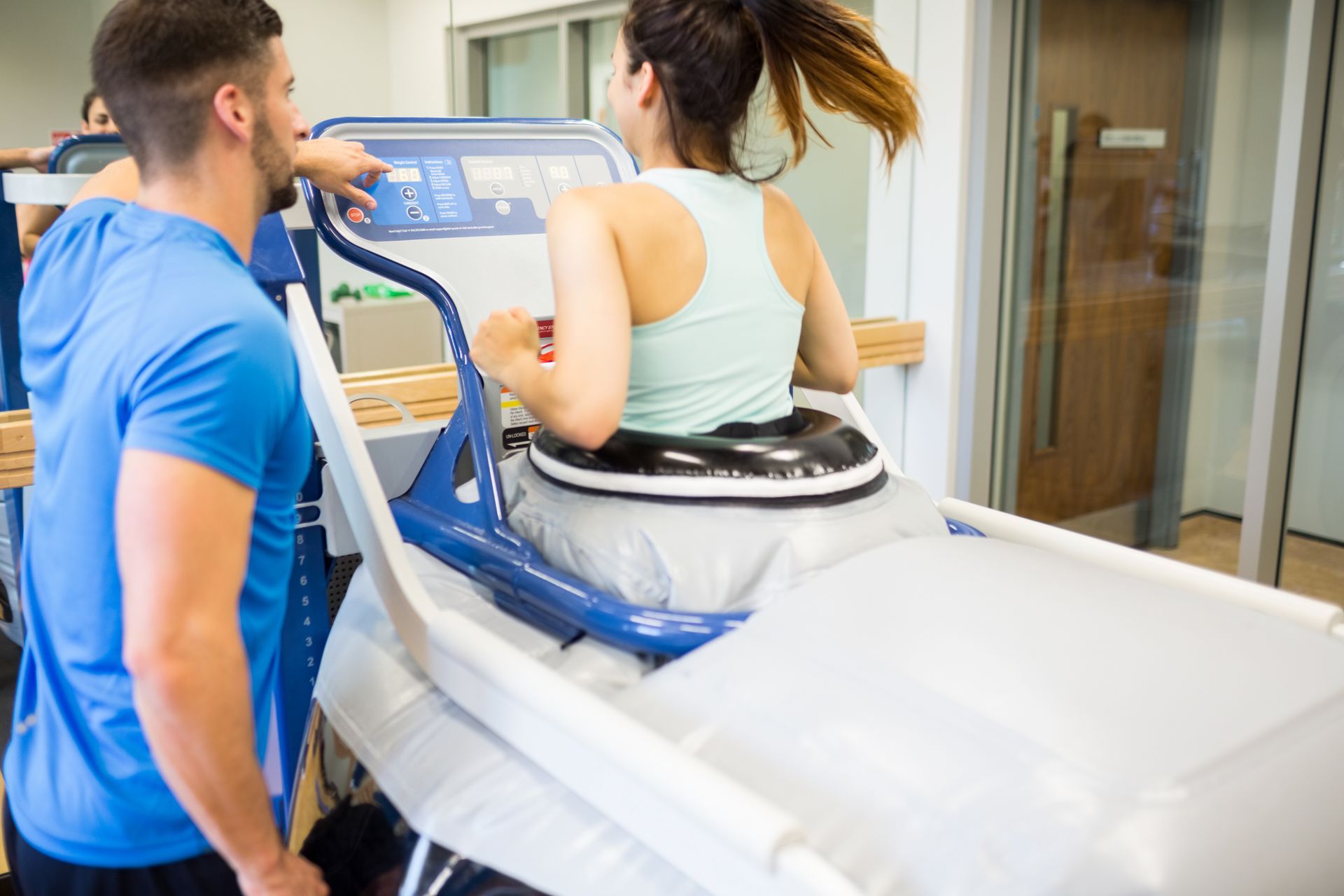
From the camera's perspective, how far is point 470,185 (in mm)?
1695

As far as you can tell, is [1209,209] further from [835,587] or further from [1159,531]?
[835,587]

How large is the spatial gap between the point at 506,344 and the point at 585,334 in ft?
0.39

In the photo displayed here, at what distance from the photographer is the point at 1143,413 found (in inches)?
135

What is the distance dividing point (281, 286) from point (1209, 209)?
2622 millimetres

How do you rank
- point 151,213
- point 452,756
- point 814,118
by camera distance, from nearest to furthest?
point 151,213, point 452,756, point 814,118

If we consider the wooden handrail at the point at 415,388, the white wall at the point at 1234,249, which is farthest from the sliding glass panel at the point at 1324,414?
the wooden handrail at the point at 415,388

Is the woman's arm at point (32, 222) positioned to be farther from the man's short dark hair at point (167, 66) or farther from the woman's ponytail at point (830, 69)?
the woman's ponytail at point (830, 69)

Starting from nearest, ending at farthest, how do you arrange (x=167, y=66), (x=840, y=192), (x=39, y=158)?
(x=167, y=66) < (x=39, y=158) < (x=840, y=192)

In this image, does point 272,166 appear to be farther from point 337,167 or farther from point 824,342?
point 824,342

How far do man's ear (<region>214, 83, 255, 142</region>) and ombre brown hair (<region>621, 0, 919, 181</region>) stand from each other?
0.42 metres

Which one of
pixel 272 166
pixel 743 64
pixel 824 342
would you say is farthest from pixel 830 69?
pixel 272 166

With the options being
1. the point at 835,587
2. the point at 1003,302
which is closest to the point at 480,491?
the point at 835,587

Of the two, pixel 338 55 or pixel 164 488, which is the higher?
pixel 338 55

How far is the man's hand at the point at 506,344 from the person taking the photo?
1.20 meters
